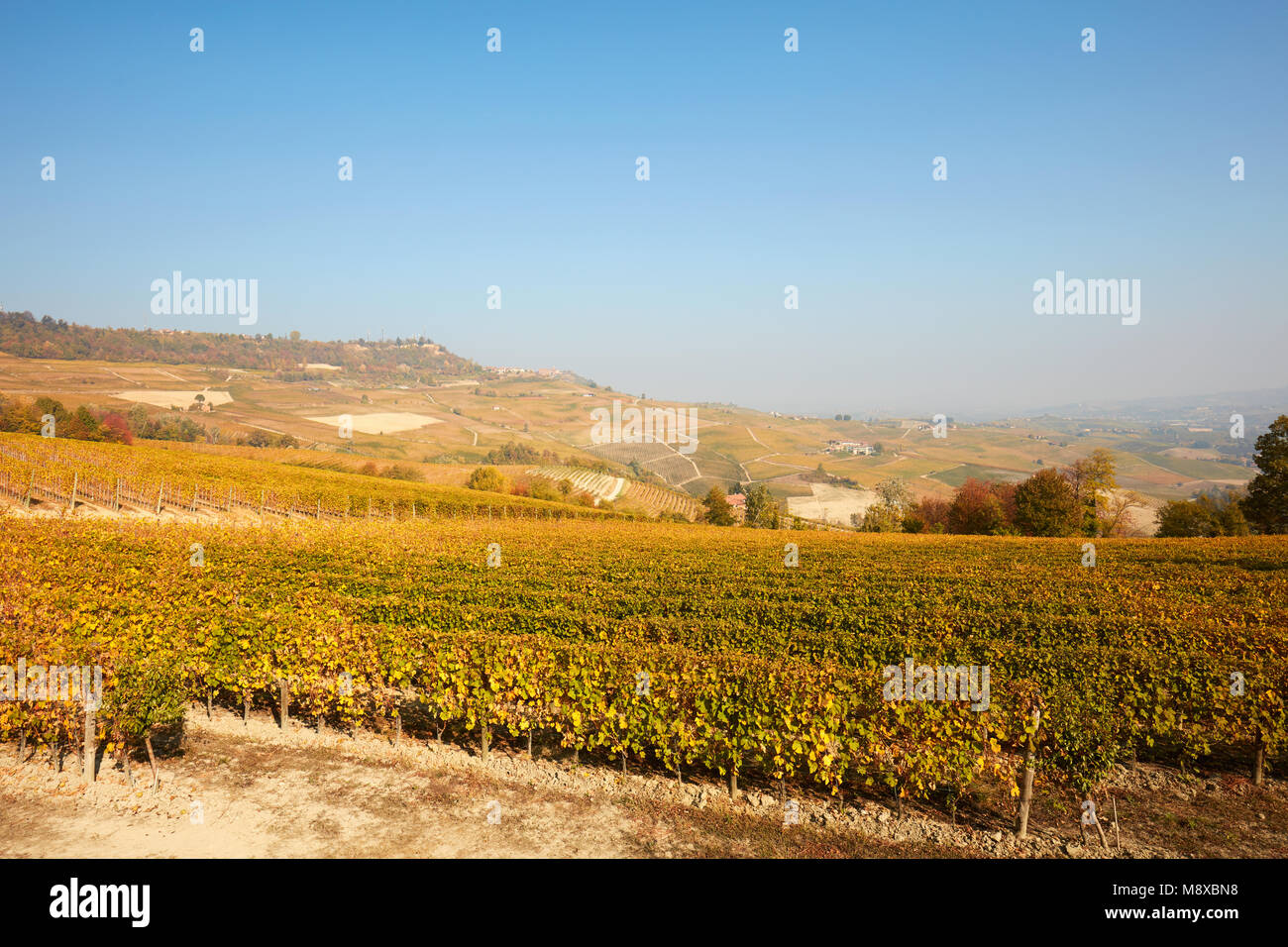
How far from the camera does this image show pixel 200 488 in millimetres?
47094

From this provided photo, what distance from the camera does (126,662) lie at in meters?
9.95

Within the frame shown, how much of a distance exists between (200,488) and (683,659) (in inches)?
2014

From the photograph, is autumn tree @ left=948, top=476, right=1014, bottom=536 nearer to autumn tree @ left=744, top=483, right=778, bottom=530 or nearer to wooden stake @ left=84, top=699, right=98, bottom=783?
autumn tree @ left=744, top=483, right=778, bottom=530

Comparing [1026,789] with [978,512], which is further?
[978,512]

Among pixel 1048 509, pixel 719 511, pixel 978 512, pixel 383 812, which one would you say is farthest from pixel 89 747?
pixel 978 512

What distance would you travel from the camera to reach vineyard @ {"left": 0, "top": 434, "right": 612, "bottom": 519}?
42125mm

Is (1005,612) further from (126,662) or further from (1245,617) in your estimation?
(126,662)

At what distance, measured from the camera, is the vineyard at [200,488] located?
138 ft

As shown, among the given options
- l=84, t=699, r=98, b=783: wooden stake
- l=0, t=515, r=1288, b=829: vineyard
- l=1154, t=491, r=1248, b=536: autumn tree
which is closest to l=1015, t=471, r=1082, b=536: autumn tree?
l=1154, t=491, r=1248, b=536: autumn tree

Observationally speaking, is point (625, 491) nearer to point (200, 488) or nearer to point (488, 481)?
point (488, 481)

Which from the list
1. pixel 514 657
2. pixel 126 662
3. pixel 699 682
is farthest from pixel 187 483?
pixel 699 682

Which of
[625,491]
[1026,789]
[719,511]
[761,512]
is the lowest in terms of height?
[625,491]

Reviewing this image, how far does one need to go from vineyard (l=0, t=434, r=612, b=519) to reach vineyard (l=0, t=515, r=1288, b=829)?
29900mm

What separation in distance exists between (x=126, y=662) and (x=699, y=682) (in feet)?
30.8
